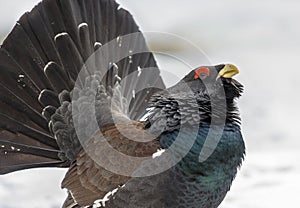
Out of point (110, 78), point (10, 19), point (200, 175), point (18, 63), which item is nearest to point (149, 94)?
point (110, 78)

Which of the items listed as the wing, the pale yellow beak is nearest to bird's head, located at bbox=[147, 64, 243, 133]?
the pale yellow beak

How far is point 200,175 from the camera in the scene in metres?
3.57

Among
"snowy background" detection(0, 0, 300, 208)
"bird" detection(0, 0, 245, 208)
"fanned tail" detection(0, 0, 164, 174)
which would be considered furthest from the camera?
"snowy background" detection(0, 0, 300, 208)

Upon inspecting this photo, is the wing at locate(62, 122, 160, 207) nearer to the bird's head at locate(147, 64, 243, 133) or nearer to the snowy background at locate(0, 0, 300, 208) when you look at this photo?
the bird's head at locate(147, 64, 243, 133)

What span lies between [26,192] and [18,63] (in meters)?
0.65

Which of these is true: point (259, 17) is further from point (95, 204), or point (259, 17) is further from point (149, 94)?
point (95, 204)

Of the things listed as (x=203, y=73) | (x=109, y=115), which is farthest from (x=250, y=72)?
(x=203, y=73)

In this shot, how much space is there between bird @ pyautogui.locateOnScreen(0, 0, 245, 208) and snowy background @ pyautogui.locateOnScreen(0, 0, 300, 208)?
47 cm

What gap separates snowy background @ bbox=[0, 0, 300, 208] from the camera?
178 inches

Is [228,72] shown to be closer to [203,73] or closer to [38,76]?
[203,73]

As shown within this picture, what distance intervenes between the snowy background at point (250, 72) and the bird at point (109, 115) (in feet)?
1.55

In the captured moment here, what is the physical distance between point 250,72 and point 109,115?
1842 millimetres

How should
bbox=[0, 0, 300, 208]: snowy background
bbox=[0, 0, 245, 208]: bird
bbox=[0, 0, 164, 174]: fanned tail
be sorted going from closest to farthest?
bbox=[0, 0, 245, 208]: bird < bbox=[0, 0, 164, 174]: fanned tail < bbox=[0, 0, 300, 208]: snowy background

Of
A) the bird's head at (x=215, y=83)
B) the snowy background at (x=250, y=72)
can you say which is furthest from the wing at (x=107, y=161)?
the snowy background at (x=250, y=72)
